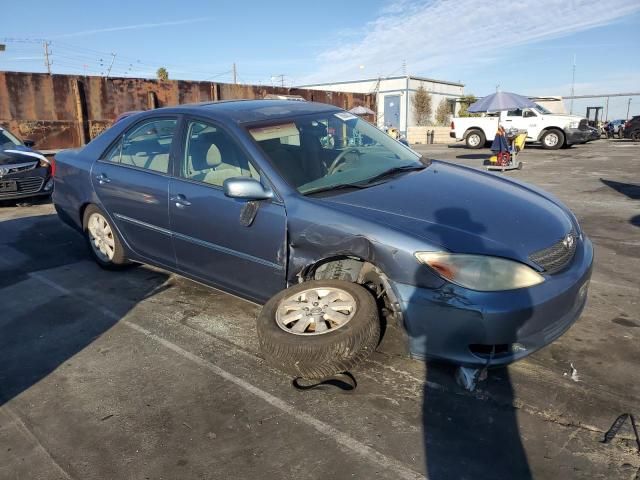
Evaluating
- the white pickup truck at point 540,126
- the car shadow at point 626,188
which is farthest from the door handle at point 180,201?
the white pickup truck at point 540,126

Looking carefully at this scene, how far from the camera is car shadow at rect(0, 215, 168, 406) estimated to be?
319 cm

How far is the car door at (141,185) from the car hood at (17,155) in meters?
4.85

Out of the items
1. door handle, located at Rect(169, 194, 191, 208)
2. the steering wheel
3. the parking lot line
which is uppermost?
the steering wheel

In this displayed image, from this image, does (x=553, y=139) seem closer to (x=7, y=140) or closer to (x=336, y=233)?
(x=7, y=140)

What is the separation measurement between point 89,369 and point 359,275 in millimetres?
1812

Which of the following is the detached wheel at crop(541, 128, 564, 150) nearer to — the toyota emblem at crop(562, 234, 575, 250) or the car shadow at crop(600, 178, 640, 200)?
the car shadow at crop(600, 178, 640, 200)

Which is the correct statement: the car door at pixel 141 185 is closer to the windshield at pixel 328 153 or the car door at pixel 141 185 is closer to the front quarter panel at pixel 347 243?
the windshield at pixel 328 153

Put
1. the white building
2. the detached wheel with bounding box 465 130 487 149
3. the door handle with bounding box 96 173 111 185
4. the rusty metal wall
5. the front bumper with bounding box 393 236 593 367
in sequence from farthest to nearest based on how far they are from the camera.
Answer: the white building, the detached wheel with bounding box 465 130 487 149, the rusty metal wall, the door handle with bounding box 96 173 111 185, the front bumper with bounding box 393 236 593 367

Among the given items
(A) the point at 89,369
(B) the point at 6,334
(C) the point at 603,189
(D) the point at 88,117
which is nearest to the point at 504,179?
(A) the point at 89,369

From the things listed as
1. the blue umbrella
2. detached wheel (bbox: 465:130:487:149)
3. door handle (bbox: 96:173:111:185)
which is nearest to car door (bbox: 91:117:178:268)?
door handle (bbox: 96:173:111:185)

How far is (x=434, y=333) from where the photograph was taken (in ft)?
8.46

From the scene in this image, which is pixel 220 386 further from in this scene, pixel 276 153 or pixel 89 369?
pixel 276 153

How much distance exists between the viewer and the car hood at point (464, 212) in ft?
8.59

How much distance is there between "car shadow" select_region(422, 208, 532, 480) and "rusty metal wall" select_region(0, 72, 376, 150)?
13.8m
